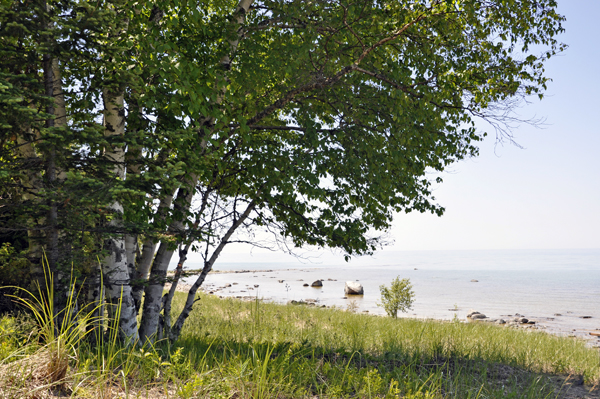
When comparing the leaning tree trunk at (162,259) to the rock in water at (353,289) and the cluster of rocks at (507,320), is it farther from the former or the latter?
the rock in water at (353,289)

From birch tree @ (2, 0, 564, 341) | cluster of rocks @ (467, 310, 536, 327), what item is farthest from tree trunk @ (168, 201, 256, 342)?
cluster of rocks @ (467, 310, 536, 327)

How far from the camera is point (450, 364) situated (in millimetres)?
5258

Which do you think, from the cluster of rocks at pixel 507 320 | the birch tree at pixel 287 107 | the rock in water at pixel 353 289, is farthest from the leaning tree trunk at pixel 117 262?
the rock in water at pixel 353 289

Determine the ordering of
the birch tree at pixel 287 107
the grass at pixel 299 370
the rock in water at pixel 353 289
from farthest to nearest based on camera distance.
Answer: the rock in water at pixel 353 289 < the birch tree at pixel 287 107 < the grass at pixel 299 370

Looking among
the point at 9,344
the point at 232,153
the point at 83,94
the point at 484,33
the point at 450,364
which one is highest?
the point at 484,33

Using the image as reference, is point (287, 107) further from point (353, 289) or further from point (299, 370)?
point (353, 289)

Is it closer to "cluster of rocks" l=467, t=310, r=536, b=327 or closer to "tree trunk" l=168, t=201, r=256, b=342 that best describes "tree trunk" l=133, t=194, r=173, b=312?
"tree trunk" l=168, t=201, r=256, b=342

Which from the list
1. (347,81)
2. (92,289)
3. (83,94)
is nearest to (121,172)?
(83,94)

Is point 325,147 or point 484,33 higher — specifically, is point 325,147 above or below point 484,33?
below

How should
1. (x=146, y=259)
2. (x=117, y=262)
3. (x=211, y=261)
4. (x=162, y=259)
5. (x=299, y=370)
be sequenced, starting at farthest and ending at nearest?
1. (x=211, y=261)
2. (x=146, y=259)
3. (x=162, y=259)
4. (x=117, y=262)
5. (x=299, y=370)

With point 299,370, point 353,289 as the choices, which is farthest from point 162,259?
point 353,289

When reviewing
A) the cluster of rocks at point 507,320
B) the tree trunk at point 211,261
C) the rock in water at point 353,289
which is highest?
the tree trunk at point 211,261

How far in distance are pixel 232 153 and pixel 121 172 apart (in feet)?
7.33

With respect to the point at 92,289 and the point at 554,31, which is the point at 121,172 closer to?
the point at 92,289
